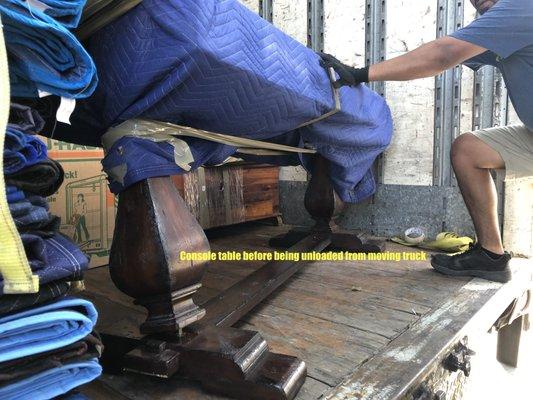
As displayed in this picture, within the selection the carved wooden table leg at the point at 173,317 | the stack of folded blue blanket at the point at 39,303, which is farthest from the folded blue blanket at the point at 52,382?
the carved wooden table leg at the point at 173,317

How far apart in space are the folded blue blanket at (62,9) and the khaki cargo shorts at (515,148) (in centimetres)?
134

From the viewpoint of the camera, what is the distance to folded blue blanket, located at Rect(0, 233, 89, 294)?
1.41ft

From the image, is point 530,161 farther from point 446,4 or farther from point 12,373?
point 12,373

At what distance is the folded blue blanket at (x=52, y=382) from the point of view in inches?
16.9

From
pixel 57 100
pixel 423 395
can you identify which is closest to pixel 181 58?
pixel 57 100

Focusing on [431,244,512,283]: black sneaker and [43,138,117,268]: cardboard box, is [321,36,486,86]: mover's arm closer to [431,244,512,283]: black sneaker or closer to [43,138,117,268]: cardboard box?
[431,244,512,283]: black sneaker

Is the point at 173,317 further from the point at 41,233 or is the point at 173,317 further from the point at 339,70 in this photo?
the point at 339,70

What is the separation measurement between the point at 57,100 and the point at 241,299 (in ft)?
2.06

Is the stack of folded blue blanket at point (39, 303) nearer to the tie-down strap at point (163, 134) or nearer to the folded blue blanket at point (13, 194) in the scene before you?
the folded blue blanket at point (13, 194)

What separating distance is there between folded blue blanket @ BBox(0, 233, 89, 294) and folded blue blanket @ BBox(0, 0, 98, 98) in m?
0.18

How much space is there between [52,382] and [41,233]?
17cm

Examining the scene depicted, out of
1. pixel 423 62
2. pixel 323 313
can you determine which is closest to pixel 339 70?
pixel 423 62

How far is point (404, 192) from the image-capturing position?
199 cm

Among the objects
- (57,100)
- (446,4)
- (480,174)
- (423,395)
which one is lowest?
(423,395)
